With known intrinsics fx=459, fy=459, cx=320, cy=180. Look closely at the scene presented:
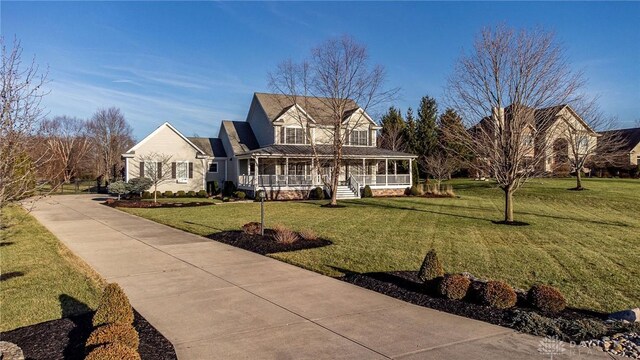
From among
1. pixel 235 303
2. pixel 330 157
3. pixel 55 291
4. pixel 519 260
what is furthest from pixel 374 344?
pixel 330 157

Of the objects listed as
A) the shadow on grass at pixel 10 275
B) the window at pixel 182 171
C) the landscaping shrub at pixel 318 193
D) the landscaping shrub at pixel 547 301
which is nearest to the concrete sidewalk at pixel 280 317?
the landscaping shrub at pixel 547 301

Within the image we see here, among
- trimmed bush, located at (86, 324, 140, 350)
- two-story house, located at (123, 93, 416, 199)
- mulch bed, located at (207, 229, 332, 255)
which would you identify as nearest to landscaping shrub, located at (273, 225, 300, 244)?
mulch bed, located at (207, 229, 332, 255)

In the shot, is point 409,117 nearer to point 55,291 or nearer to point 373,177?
point 373,177

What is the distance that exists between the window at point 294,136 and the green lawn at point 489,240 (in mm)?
11765

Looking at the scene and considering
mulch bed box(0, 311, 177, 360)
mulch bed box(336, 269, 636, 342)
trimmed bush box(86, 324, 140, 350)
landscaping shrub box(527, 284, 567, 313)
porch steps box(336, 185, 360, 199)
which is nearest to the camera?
trimmed bush box(86, 324, 140, 350)

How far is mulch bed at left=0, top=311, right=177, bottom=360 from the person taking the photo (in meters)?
4.90

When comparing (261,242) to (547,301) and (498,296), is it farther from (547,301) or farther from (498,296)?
(547,301)

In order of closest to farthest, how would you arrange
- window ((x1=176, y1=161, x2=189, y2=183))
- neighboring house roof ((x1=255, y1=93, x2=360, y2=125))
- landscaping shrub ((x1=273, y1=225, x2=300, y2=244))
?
landscaping shrub ((x1=273, y1=225, x2=300, y2=244)), neighboring house roof ((x1=255, y1=93, x2=360, y2=125)), window ((x1=176, y1=161, x2=189, y2=183))

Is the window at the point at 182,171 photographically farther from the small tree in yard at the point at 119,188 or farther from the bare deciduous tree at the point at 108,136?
the bare deciduous tree at the point at 108,136

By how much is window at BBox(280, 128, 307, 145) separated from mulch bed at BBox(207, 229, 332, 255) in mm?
21452

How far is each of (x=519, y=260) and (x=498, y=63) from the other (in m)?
9.17

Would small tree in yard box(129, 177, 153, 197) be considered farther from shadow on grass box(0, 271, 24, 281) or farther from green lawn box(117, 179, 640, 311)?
shadow on grass box(0, 271, 24, 281)

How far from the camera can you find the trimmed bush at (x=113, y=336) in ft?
14.6

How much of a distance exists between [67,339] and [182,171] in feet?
106
